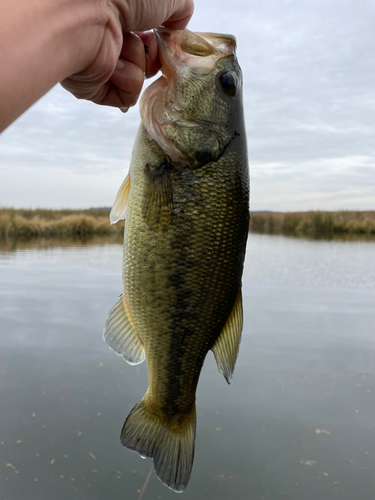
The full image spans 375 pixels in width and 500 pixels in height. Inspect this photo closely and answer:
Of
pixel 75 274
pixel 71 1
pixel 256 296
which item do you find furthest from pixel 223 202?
pixel 75 274

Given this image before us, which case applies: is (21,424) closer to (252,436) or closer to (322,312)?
(252,436)

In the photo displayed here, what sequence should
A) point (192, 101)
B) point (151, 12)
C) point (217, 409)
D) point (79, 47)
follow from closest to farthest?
point (79, 47), point (151, 12), point (192, 101), point (217, 409)

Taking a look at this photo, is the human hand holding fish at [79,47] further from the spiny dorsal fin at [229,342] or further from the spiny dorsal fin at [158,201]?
the spiny dorsal fin at [229,342]

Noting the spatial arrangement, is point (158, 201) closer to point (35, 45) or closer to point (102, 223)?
point (35, 45)

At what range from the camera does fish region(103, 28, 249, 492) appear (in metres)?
1.70

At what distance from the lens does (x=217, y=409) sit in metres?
5.07

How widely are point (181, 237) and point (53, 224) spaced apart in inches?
1131

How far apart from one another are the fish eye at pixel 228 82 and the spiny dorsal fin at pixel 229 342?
0.98 m

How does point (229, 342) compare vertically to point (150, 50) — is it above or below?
below

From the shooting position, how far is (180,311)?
1.77 meters

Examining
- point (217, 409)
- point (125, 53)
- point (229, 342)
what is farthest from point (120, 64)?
point (217, 409)

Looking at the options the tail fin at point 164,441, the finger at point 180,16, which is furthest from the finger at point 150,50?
the tail fin at point 164,441

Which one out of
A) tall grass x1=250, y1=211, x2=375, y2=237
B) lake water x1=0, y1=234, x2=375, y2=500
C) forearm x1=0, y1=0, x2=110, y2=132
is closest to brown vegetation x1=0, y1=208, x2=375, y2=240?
tall grass x1=250, y1=211, x2=375, y2=237

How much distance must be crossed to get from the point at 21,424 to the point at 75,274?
9.48 m
